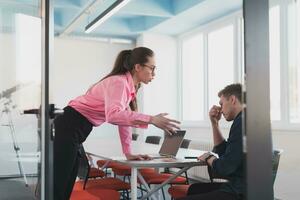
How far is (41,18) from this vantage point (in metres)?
1.69

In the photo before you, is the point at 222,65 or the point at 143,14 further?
the point at 222,65

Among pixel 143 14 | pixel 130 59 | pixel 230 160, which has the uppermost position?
pixel 143 14

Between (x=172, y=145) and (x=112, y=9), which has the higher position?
(x=112, y=9)

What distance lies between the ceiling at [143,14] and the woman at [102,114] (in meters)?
2.68

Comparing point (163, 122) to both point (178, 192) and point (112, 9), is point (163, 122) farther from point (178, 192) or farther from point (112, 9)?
point (112, 9)

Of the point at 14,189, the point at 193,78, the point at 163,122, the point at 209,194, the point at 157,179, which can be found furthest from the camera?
the point at 193,78

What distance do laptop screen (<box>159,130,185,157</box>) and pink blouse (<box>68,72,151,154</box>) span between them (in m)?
0.78

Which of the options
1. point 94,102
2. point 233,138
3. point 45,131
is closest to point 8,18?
point 94,102

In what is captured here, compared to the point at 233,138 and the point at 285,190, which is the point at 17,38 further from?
the point at 285,190

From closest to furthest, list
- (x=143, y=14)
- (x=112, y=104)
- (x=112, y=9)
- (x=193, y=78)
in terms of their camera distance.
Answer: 1. (x=112, y=104)
2. (x=112, y=9)
3. (x=143, y=14)
4. (x=193, y=78)

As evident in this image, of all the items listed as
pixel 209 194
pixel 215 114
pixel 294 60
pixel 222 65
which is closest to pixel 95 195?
pixel 209 194

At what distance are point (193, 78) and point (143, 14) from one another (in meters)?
1.69

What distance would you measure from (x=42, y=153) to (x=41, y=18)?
1.95ft

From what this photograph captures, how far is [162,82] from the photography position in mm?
7258
